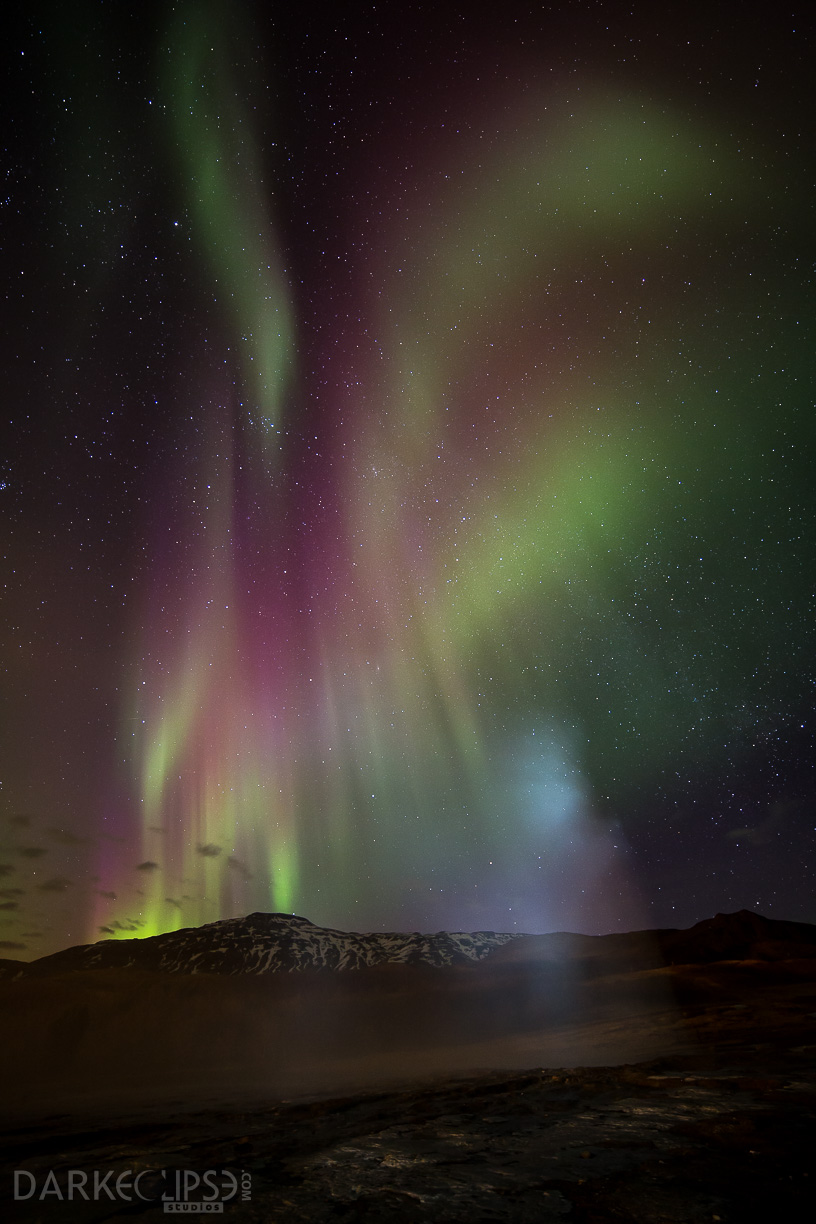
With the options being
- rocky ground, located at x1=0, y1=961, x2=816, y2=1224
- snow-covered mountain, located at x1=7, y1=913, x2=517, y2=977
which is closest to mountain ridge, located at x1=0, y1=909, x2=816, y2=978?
snow-covered mountain, located at x1=7, y1=913, x2=517, y2=977

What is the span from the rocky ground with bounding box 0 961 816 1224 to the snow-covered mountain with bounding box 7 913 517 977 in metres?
89.2

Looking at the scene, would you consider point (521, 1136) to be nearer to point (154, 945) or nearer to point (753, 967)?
point (753, 967)

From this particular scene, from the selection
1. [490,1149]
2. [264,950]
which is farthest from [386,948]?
[490,1149]

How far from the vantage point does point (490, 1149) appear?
1099 centimetres

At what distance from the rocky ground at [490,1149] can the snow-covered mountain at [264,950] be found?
89.2 meters

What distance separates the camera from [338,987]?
66375 mm

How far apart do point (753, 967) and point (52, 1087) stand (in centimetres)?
5335

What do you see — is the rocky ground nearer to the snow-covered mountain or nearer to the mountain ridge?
the mountain ridge

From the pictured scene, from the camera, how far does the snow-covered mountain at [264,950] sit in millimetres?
100500

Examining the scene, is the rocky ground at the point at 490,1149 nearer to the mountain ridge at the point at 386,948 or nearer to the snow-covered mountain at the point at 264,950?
the mountain ridge at the point at 386,948

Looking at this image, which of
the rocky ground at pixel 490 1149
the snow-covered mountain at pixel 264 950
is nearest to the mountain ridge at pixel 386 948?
the snow-covered mountain at pixel 264 950

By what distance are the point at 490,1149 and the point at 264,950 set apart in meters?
111

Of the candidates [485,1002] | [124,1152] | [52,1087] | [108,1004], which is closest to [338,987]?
[485,1002]

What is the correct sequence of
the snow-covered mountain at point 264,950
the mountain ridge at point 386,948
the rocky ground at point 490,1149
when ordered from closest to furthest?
the rocky ground at point 490,1149
the mountain ridge at point 386,948
the snow-covered mountain at point 264,950
